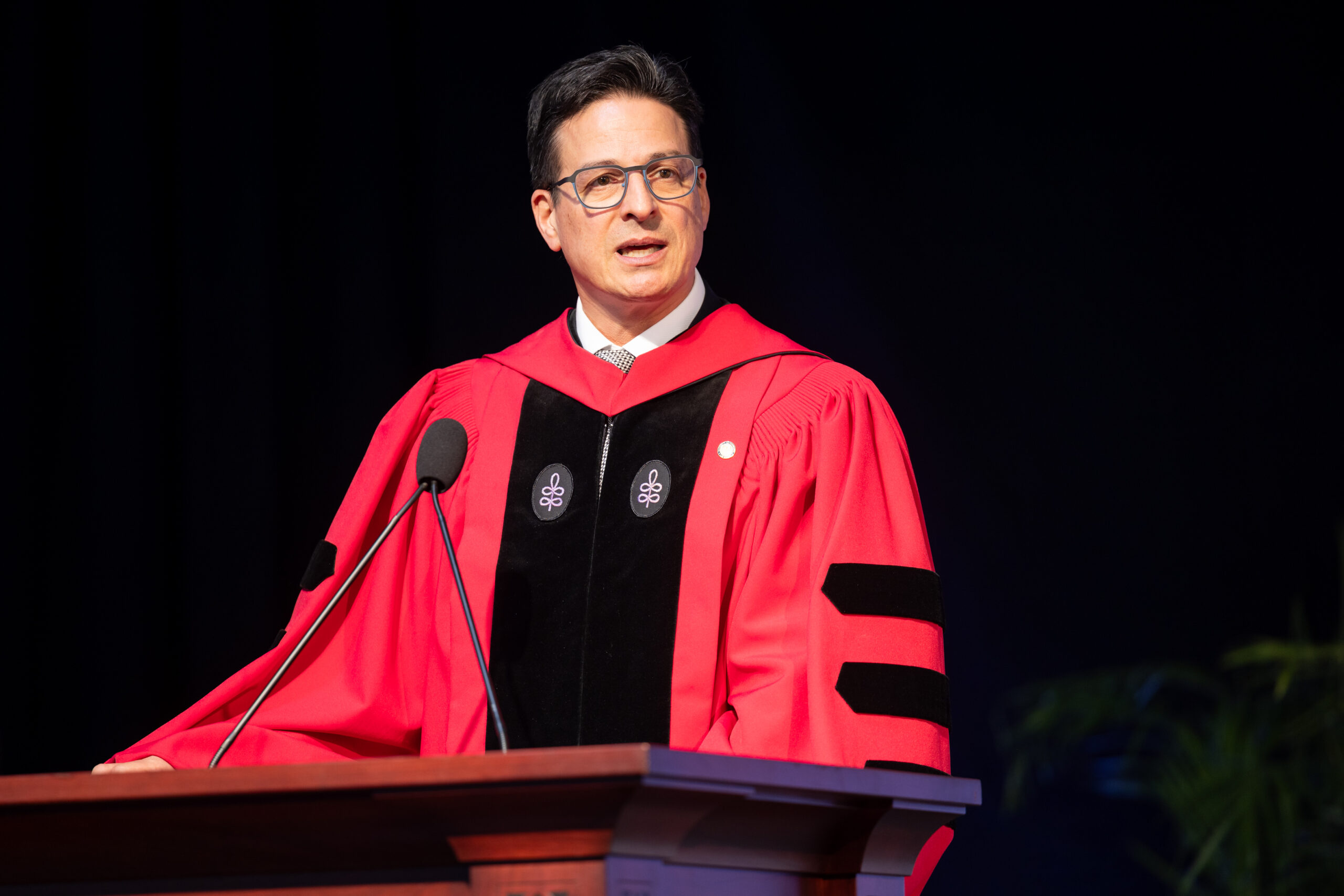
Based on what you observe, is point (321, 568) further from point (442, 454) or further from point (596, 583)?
point (442, 454)

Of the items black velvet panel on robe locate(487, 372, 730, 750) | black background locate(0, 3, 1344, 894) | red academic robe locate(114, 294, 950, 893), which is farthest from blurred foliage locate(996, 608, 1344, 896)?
black velvet panel on robe locate(487, 372, 730, 750)

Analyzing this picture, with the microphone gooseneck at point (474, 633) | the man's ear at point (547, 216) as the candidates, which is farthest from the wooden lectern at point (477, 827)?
the man's ear at point (547, 216)

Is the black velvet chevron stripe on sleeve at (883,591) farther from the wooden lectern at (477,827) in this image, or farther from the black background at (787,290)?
the black background at (787,290)

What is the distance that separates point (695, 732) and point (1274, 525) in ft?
4.98

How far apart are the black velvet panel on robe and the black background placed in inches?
42.9

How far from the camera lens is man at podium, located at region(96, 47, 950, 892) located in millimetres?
1851

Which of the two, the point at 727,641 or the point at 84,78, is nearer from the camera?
the point at 727,641

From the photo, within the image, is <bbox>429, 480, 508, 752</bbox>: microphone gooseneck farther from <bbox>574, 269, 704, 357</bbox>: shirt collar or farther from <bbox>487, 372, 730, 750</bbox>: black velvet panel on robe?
<bbox>574, 269, 704, 357</bbox>: shirt collar

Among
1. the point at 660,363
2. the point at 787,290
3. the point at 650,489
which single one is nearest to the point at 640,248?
the point at 660,363

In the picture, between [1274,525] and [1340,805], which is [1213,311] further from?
[1340,805]

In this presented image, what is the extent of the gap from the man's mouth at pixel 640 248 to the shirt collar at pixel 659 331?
0.13m

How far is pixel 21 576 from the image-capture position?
3.03m

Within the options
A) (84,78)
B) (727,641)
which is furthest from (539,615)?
(84,78)

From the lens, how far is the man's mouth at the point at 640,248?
2.22 meters
